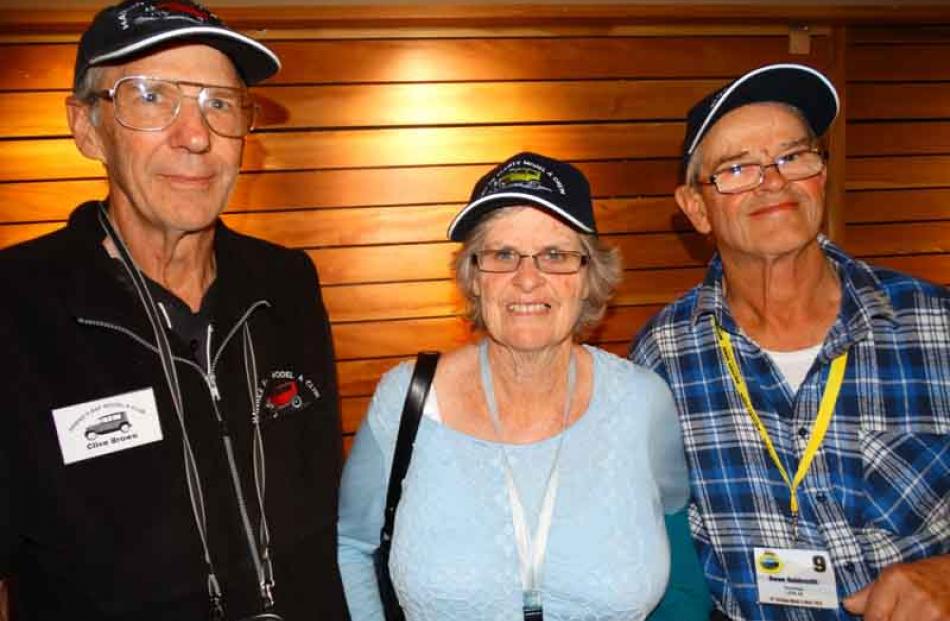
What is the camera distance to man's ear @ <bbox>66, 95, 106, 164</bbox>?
5.61ft

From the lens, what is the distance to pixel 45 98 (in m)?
3.72

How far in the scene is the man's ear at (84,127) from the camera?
171cm

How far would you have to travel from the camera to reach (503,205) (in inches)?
69.1

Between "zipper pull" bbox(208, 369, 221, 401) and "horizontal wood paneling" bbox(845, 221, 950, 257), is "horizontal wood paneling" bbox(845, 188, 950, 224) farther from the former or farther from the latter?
"zipper pull" bbox(208, 369, 221, 401)

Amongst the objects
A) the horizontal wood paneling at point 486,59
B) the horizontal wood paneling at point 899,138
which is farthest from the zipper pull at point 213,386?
the horizontal wood paneling at point 899,138

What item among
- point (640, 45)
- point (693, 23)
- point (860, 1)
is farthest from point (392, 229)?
point (860, 1)

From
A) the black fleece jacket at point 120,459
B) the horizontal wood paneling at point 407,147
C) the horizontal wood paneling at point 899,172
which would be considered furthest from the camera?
the horizontal wood paneling at point 899,172

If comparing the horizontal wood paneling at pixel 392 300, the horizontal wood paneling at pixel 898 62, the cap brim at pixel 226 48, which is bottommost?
the horizontal wood paneling at pixel 392 300

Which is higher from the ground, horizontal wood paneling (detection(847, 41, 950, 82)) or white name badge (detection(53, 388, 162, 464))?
horizontal wood paneling (detection(847, 41, 950, 82))

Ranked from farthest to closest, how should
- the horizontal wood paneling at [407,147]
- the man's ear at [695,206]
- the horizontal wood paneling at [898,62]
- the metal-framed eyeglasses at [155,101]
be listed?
the horizontal wood paneling at [898,62] → the horizontal wood paneling at [407,147] → the man's ear at [695,206] → the metal-framed eyeglasses at [155,101]

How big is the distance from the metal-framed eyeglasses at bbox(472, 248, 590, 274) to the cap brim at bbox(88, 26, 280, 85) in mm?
739

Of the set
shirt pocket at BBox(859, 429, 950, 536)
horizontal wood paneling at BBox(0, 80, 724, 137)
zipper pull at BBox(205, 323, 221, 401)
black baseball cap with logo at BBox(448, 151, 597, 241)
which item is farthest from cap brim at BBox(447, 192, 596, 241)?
horizontal wood paneling at BBox(0, 80, 724, 137)

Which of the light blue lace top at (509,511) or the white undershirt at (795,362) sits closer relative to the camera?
the light blue lace top at (509,511)

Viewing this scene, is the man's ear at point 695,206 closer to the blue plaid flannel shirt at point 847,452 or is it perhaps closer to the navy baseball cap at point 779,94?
the navy baseball cap at point 779,94
